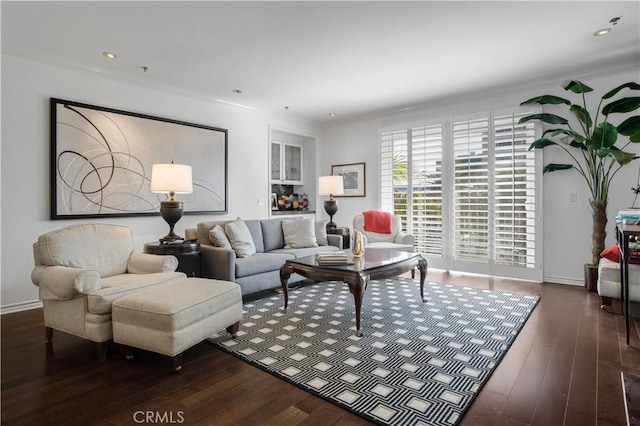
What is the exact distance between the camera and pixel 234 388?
1968mm

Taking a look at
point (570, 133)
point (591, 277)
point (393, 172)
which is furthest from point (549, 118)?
point (393, 172)

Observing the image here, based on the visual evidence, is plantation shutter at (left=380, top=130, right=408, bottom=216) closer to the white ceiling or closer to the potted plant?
the white ceiling

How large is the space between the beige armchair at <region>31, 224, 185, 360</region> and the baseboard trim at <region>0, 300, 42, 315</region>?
1.32 m

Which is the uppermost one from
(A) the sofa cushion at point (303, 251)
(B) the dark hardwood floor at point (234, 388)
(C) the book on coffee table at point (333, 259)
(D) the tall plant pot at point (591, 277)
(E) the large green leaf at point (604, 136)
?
(E) the large green leaf at point (604, 136)

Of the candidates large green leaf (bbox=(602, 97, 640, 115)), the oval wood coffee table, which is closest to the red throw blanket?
the oval wood coffee table

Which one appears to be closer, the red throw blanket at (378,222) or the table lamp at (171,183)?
the table lamp at (171,183)

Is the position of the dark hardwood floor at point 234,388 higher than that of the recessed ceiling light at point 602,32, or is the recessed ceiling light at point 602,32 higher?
the recessed ceiling light at point 602,32

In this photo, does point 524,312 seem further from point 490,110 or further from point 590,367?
point 490,110

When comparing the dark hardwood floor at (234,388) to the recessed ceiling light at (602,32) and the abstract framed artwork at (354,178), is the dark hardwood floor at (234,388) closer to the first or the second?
the recessed ceiling light at (602,32)

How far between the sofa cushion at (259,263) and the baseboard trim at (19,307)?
6.94ft

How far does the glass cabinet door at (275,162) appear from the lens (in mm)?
6438

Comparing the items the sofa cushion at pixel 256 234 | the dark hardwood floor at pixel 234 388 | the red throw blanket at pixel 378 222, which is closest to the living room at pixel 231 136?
the red throw blanket at pixel 378 222

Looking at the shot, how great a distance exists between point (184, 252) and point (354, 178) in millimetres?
3719

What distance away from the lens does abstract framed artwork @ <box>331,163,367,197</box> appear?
6.30 metres
